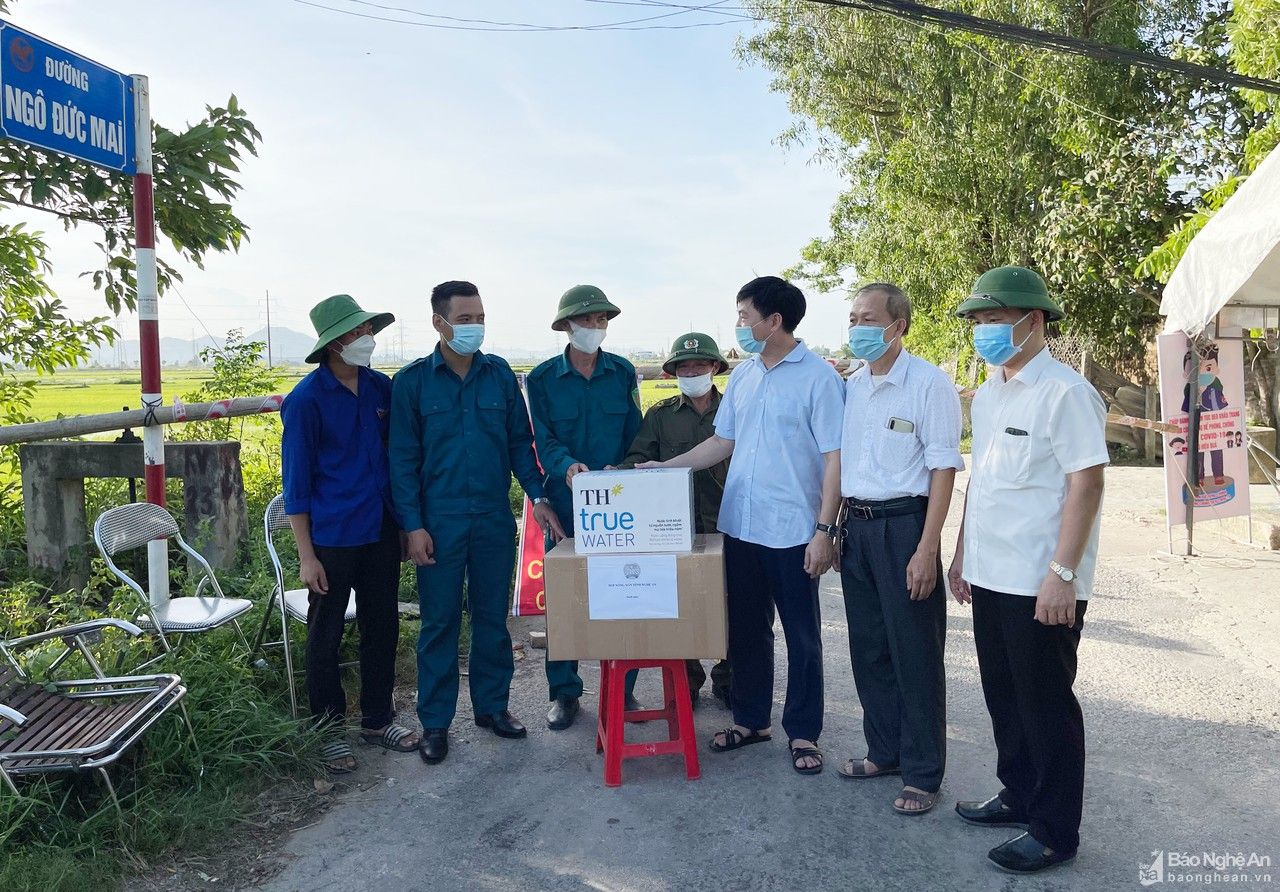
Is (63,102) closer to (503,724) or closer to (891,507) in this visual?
(503,724)

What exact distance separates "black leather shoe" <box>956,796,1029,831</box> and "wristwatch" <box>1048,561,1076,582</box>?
3.17 feet

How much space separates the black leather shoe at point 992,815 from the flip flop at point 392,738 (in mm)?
2282

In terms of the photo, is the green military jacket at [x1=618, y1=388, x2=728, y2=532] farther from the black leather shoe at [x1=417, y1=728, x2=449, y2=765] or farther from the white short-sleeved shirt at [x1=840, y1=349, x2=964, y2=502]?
the black leather shoe at [x1=417, y1=728, x2=449, y2=765]

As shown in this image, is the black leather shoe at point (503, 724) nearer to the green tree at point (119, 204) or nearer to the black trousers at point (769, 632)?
the black trousers at point (769, 632)

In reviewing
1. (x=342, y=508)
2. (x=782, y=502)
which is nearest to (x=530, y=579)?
(x=342, y=508)

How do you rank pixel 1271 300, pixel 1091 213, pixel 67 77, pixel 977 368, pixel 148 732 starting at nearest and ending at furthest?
pixel 148 732 < pixel 67 77 < pixel 1271 300 < pixel 1091 213 < pixel 977 368

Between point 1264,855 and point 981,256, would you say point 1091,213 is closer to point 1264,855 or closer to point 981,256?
A: point 981,256

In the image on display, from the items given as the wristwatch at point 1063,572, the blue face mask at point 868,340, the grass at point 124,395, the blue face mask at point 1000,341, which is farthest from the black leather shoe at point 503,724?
the blue face mask at point 1000,341

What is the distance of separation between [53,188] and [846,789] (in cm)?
528

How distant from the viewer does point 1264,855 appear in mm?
3061

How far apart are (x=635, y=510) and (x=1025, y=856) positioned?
1.75 meters

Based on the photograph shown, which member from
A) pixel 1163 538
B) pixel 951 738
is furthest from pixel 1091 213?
pixel 951 738

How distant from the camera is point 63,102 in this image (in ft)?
13.3

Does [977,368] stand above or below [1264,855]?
above
